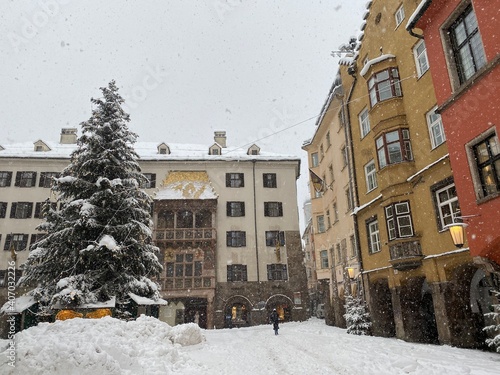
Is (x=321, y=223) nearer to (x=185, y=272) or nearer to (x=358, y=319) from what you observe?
(x=358, y=319)

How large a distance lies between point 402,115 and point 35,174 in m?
33.3

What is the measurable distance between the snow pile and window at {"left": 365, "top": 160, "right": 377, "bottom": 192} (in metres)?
13.9

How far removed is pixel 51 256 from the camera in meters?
17.8

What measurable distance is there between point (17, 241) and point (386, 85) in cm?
3315

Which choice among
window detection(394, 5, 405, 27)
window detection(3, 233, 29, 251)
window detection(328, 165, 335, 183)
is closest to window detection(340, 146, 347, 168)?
window detection(328, 165, 335, 183)

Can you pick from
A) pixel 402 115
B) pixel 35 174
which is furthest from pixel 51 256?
pixel 35 174

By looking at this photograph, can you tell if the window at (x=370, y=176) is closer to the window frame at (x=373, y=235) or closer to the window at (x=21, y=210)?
the window frame at (x=373, y=235)

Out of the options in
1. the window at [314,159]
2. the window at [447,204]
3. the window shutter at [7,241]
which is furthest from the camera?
the window at [314,159]

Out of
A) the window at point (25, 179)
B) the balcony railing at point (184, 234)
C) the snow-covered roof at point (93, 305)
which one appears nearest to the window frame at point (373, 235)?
the snow-covered roof at point (93, 305)

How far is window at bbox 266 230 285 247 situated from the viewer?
34844 millimetres

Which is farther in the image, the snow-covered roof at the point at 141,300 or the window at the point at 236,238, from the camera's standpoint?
the window at the point at 236,238

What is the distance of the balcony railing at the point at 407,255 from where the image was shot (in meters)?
15.3

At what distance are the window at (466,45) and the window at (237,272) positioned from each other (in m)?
26.1

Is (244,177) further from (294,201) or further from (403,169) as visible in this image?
(403,169)
